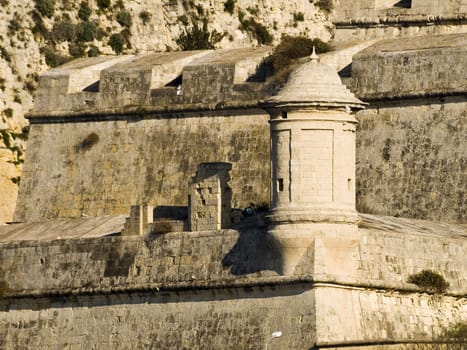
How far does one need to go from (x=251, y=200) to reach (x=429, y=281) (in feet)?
25.0

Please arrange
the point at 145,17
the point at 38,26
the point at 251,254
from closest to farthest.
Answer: the point at 251,254, the point at 38,26, the point at 145,17

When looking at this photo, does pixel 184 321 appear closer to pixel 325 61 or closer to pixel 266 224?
pixel 266 224

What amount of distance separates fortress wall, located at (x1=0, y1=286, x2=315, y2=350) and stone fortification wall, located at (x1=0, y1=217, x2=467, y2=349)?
2cm

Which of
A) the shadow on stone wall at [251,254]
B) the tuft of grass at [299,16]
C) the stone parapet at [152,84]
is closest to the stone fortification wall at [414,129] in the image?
the stone parapet at [152,84]

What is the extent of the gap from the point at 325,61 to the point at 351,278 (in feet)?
32.8

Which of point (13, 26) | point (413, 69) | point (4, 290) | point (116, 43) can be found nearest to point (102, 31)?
point (116, 43)

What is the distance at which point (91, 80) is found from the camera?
67.9 m

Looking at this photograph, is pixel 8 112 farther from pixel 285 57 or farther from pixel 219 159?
pixel 285 57

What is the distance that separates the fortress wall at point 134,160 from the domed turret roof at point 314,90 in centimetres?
844

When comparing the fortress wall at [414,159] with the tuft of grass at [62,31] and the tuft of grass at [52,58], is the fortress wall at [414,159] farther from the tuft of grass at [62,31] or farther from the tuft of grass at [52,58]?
the tuft of grass at [62,31]

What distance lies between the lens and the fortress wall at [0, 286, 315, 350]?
54.5 meters

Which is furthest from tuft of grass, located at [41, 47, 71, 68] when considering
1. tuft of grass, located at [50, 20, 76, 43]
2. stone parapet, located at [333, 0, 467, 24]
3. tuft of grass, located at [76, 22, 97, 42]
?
stone parapet, located at [333, 0, 467, 24]

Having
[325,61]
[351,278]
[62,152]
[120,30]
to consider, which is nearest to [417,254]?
[351,278]

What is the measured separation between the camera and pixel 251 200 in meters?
63.1
